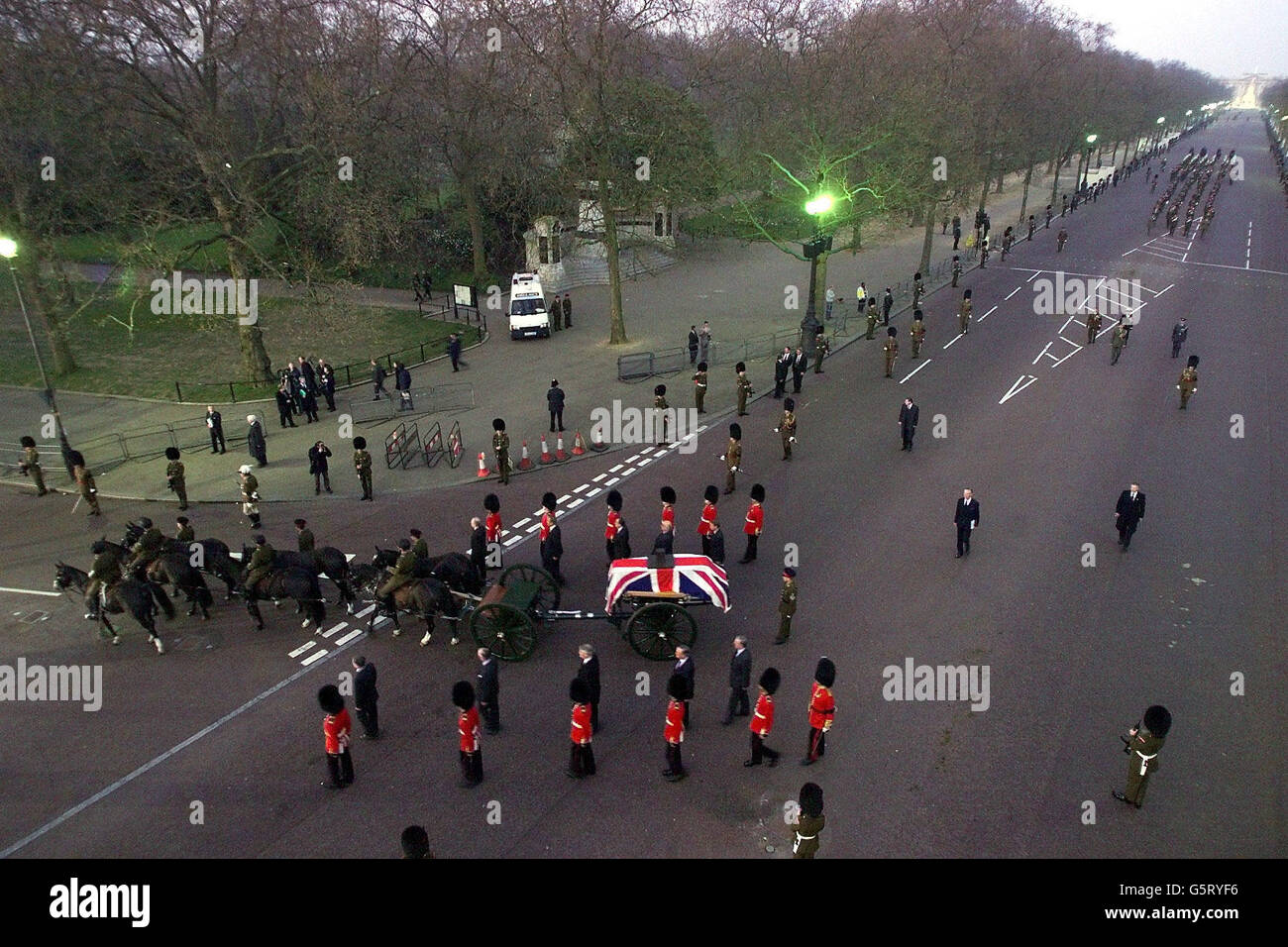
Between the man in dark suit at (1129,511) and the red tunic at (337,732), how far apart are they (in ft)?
44.3

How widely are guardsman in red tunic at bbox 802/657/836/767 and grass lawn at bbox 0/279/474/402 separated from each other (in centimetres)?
1952

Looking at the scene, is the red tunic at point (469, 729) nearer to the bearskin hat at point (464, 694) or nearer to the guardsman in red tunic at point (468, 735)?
the guardsman in red tunic at point (468, 735)

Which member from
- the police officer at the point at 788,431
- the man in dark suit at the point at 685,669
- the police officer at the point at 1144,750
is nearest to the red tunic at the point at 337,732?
the man in dark suit at the point at 685,669

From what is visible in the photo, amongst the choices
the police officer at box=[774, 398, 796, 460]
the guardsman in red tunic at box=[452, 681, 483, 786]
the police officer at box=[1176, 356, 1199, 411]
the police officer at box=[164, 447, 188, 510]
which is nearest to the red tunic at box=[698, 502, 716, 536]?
the police officer at box=[774, 398, 796, 460]

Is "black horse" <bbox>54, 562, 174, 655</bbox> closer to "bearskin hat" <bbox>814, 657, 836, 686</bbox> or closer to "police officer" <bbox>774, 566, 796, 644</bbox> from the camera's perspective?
"police officer" <bbox>774, 566, 796, 644</bbox>

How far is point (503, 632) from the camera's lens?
37.7 ft

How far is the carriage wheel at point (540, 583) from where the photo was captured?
1173cm

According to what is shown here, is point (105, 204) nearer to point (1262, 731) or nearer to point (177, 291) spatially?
point (177, 291)

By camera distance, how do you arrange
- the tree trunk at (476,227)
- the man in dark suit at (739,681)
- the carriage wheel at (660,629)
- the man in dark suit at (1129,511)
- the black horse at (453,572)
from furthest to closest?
the tree trunk at (476,227) → the man in dark suit at (1129,511) → the black horse at (453,572) → the carriage wheel at (660,629) → the man in dark suit at (739,681)

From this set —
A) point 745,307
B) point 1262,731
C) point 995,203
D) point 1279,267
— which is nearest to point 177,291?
point 745,307

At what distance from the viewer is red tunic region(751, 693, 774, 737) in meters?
9.23

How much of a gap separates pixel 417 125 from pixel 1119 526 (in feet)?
102

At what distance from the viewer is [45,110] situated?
21.8 m

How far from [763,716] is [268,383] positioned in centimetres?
2215
